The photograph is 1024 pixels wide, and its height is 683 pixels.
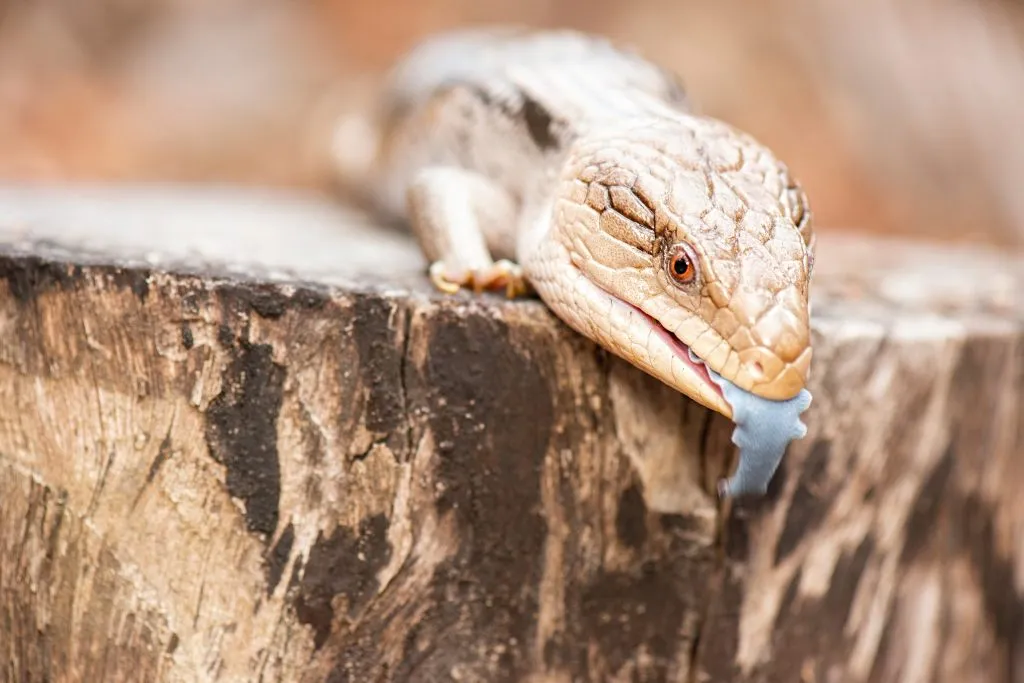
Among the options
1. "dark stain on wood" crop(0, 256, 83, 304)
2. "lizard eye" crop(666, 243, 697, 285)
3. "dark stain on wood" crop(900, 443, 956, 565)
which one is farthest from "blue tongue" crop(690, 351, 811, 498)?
"dark stain on wood" crop(0, 256, 83, 304)

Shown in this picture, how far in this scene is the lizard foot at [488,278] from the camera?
203 cm

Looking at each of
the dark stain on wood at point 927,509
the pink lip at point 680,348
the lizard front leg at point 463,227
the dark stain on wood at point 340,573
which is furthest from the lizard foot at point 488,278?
the dark stain on wood at point 927,509

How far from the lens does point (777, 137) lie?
7.21 meters

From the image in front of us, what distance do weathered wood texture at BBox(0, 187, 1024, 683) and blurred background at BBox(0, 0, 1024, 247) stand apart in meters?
5.16

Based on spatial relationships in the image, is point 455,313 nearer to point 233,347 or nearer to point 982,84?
point 233,347

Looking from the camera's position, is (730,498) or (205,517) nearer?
(205,517)

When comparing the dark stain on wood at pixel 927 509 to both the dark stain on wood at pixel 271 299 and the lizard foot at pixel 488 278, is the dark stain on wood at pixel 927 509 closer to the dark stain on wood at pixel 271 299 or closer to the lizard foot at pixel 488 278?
the lizard foot at pixel 488 278

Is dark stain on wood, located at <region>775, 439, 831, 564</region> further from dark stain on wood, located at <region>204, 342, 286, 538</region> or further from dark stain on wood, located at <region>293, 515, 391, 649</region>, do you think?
dark stain on wood, located at <region>204, 342, 286, 538</region>

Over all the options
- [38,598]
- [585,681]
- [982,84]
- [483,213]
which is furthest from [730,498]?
[982,84]

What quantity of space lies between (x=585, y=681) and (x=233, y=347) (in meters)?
1.07

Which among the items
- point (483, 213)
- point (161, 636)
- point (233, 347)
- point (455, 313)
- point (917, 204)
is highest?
point (917, 204)

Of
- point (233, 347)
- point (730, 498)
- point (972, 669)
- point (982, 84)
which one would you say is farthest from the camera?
point (982, 84)

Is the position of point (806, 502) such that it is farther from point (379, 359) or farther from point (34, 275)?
point (34, 275)

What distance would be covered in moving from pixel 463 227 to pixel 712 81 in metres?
5.54
